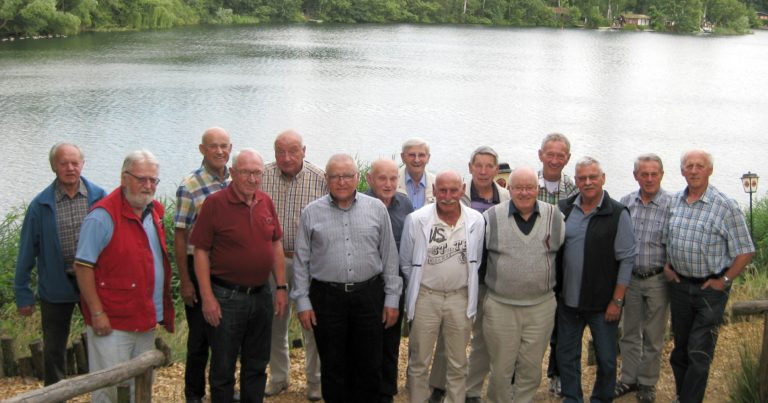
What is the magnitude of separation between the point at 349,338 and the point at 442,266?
27.1 inches

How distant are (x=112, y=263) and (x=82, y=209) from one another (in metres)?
0.70

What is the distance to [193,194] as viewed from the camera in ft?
15.1

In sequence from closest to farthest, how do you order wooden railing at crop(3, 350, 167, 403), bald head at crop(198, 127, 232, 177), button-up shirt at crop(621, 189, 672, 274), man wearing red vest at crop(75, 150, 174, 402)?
wooden railing at crop(3, 350, 167, 403)
man wearing red vest at crop(75, 150, 174, 402)
bald head at crop(198, 127, 232, 177)
button-up shirt at crop(621, 189, 672, 274)

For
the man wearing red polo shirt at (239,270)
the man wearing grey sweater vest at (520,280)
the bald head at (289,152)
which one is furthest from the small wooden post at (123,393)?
the man wearing grey sweater vest at (520,280)

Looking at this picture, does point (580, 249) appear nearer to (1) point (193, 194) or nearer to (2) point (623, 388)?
(2) point (623, 388)

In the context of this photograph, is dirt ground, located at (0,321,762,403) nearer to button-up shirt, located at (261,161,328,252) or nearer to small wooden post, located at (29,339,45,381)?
small wooden post, located at (29,339,45,381)

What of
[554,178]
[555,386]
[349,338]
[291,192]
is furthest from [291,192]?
[555,386]

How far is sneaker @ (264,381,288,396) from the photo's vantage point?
514 cm

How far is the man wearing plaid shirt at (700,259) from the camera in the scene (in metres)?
4.56

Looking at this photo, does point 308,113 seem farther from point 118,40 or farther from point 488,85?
point 118,40

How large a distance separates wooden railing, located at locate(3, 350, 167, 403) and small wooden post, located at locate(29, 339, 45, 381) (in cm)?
192

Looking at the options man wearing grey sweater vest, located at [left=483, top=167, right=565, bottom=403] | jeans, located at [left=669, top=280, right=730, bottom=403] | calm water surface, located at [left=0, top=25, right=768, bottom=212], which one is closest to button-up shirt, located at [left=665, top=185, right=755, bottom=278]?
jeans, located at [left=669, top=280, right=730, bottom=403]

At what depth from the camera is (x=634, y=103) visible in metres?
27.3

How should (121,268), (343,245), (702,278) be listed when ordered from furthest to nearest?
(702,278)
(343,245)
(121,268)
